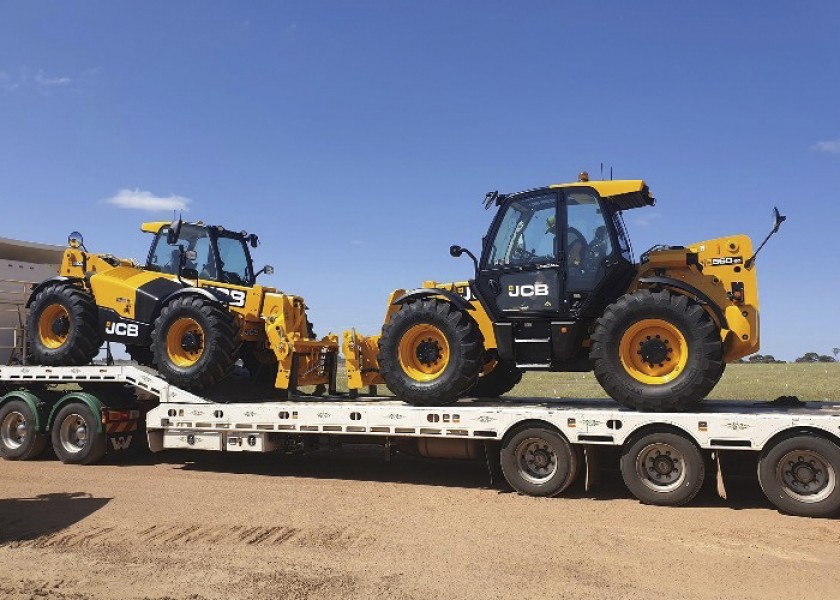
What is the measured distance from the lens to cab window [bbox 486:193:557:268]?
27.3 ft

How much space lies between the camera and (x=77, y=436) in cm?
1070

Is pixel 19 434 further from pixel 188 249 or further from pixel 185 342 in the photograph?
pixel 188 249

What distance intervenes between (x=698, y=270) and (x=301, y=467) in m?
6.14

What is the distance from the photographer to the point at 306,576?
5395 mm

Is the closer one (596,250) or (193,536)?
(193,536)

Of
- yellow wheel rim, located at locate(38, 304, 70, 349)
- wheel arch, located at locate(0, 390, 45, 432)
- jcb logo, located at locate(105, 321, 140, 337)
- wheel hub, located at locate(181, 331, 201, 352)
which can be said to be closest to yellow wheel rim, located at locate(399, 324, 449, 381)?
wheel hub, located at locate(181, 331, 201, 352)

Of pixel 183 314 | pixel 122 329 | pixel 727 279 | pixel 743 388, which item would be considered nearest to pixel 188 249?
pixel 122 329

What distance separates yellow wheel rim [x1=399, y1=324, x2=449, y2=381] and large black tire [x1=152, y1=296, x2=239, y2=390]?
2647mm

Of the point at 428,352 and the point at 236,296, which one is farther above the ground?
the point at 236,296

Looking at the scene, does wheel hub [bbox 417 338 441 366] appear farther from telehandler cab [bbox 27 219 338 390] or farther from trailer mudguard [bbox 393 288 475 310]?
telehandler cab [bbox 27 219 338 390]

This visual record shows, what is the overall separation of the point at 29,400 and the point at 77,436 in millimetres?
1017

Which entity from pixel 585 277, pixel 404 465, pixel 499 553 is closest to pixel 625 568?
pixel 499 553

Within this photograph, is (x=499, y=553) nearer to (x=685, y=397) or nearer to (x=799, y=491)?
(x=685, y=397)

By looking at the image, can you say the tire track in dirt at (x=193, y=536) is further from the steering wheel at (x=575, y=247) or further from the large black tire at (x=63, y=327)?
the large black tire at (x=63, y=327)
